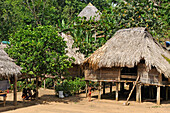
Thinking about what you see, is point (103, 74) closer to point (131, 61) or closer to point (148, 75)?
point (131, 61)

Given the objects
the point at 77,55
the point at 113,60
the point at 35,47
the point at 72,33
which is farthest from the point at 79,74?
the point at 35,47

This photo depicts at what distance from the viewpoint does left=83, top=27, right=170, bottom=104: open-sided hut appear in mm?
16469

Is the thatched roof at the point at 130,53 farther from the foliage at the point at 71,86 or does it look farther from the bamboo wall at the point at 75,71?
the bamboo wall at the point at 75,71

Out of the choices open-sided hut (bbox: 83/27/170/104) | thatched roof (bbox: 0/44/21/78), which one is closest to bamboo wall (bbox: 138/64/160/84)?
open-sided hut (bbox: 83/27/170/104)

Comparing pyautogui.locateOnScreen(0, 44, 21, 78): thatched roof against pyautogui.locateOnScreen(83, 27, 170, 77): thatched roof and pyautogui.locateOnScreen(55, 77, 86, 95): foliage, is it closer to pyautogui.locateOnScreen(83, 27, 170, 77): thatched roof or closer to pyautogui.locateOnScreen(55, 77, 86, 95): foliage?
pyautogui.locateOnScreen(55, 77, 86, 95): foliage

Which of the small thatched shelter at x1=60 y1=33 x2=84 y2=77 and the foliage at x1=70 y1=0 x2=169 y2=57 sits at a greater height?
the foliage at x1=70 y1=0 x2=169 y2=57

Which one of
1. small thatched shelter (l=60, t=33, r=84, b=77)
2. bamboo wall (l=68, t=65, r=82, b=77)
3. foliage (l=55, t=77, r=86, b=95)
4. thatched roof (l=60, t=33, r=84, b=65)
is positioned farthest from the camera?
bamboo wall (l=68, t=65, r=82, b=77)

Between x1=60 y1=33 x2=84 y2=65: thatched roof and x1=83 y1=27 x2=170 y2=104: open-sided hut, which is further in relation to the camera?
x1=60 y1=33 x2=84 y2=65: thatched roof

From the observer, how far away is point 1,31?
32.9 metres

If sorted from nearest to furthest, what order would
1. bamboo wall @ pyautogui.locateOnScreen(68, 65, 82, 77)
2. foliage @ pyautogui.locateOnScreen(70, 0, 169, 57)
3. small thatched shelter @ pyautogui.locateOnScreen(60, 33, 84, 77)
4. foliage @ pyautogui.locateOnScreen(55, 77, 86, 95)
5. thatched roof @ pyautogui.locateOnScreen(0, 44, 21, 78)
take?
thatched roof @ pyautogui.locateOnScreen(0, 44, 21, 78) → foliage @ pyautogui.locateOnScreen(55, 77, 86, 95) → small thatched shelter @ pyautogui.locateOnScreen(60, 33, 84, 77) → bamboo wall @ pyautogui.locateOnScreen(68, 65, 82, 77) → foliage @ pyautogui.locateOnScreen(70, 0, 169, 57)

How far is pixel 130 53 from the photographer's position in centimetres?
1741

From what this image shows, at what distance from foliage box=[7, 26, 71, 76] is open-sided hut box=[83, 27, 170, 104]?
3.00 m

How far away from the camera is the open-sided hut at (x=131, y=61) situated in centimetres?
1647

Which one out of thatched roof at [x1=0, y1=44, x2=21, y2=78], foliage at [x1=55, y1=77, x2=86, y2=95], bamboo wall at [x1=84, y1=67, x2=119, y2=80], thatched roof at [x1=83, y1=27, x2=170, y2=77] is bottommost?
foliage at [x1=55, y1=77, x2=86, y2=95]
